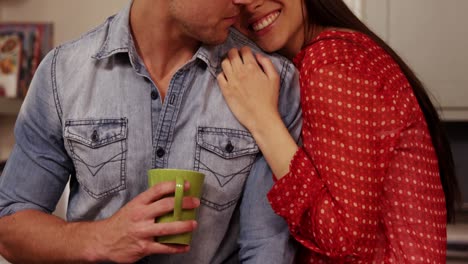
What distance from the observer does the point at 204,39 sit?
49.1 inches

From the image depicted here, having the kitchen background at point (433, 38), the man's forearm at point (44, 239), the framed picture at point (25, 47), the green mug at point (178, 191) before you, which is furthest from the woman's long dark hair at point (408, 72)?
the framed picture at point (25, 47)

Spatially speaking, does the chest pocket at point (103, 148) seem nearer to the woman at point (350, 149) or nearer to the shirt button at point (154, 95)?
the shirt button at point (154, 95)

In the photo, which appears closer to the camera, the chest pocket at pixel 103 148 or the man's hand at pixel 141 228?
→ the man's hand at pixel 141 228

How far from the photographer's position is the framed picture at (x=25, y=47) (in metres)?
2.80

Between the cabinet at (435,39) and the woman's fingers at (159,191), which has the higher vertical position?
the woman's fingers at (159,191)

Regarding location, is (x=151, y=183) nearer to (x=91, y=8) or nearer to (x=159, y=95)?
(x=159, y=95)

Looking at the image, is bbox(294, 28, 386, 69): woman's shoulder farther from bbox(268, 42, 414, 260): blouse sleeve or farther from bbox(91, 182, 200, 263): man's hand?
Answer: bbox(91, 182, 200, 263): man's hand

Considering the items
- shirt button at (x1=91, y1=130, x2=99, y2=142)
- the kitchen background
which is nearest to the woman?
shirt button at (x1=91, y1=130, x2=99, y2=142)

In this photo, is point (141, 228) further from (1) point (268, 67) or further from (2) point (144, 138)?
(1) point (268, 67)

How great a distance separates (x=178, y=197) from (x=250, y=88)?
315mm

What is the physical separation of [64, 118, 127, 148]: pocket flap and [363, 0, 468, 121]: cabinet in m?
1.52

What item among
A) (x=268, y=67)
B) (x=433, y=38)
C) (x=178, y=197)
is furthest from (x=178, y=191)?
(x=433, y=38)

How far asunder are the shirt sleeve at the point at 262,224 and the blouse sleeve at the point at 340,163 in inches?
2.8

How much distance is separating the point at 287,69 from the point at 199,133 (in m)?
0.23
